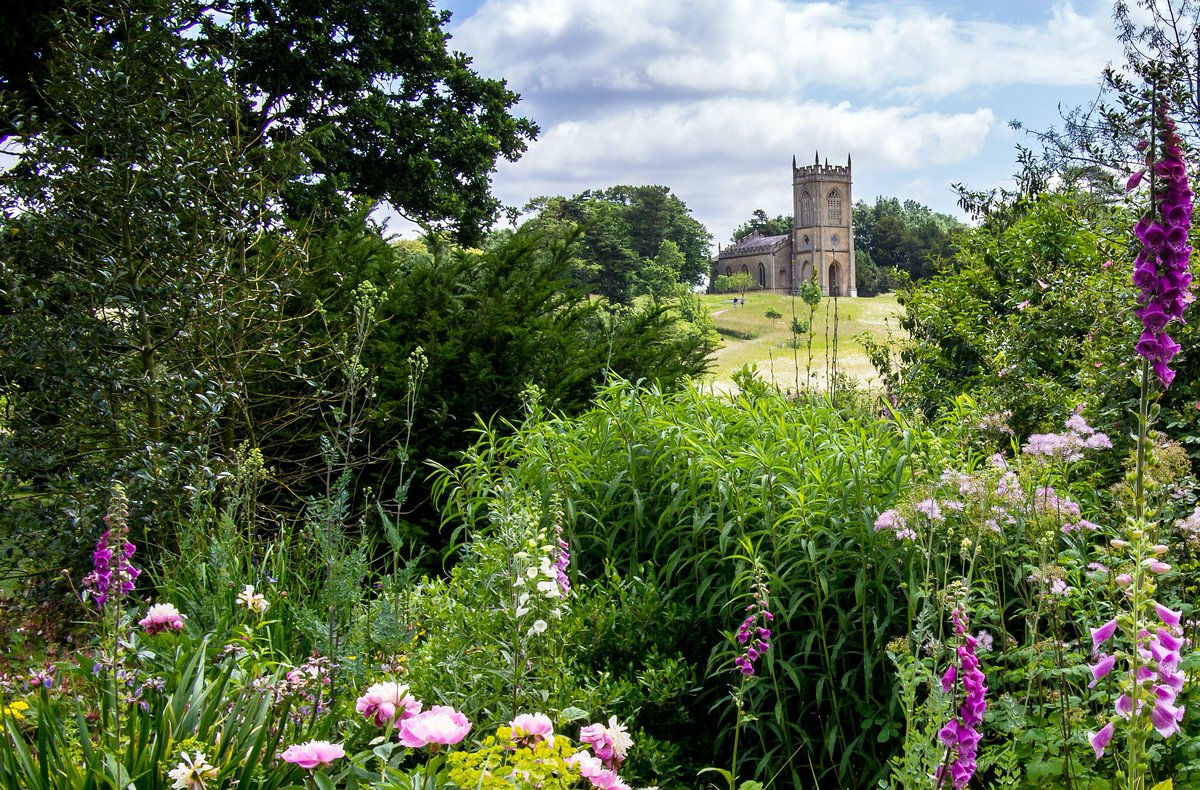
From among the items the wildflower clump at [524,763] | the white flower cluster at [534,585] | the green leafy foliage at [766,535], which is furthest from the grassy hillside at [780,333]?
the wildflower clump at [524,763]

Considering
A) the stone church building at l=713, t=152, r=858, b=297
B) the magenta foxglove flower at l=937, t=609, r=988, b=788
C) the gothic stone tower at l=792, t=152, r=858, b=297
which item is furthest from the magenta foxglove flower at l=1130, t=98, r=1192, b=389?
the gothic stone tower at l=792, t=152, r=858, b=297

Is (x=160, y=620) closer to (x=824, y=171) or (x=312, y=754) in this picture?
(x=312, y=754)

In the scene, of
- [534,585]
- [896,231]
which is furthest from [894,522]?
[896,231]

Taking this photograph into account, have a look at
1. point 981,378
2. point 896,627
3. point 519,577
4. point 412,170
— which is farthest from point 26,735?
point 412,170

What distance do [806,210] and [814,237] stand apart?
3683 mm

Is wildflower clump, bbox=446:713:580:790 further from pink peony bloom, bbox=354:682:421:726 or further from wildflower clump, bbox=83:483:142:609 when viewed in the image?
wildflower clump, bbox=83:483:142:609

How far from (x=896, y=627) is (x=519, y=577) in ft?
5.09

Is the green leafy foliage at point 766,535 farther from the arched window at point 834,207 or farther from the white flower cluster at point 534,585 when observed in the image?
the arched window at point 834,207

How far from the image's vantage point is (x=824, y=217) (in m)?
81.9

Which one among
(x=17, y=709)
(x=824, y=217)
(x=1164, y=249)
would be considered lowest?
(x=17, y=709)

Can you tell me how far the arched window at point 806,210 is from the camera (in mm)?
82131

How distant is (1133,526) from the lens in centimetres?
145

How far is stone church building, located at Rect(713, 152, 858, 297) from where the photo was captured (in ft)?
264

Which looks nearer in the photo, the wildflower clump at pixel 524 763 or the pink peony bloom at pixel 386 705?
the wildflower clump at pixel 524 763
